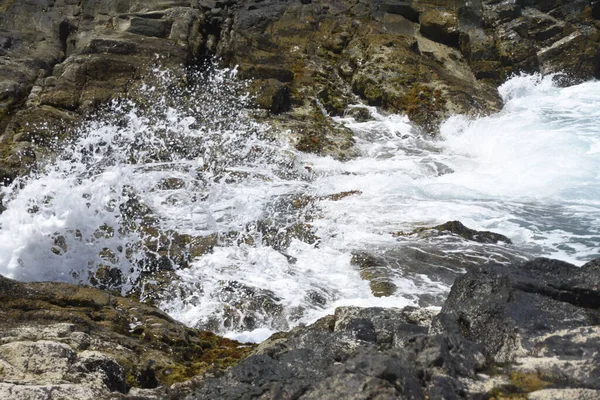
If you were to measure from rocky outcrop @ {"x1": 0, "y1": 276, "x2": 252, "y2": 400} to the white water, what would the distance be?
141 cm

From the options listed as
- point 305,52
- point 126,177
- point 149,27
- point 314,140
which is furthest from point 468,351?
point 149,27

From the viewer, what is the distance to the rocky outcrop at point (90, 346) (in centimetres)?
466

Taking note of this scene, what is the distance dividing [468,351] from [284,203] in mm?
7905

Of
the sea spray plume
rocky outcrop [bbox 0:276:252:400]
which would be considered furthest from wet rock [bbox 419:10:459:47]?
rocky outcrop [bbox 0:276:252:400]

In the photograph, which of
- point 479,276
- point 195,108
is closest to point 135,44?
point 195,108

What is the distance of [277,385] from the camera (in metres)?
4.20

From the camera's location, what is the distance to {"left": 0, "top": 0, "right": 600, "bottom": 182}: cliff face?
52.0ft

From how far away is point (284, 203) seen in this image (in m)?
12.0

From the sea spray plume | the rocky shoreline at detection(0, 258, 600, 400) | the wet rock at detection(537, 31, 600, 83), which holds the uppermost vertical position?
the wet rock at detection(537, 31, 600, 83)

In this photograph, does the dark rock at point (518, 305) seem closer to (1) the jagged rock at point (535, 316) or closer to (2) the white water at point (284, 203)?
(1) the jagged rock at point (535, 316)

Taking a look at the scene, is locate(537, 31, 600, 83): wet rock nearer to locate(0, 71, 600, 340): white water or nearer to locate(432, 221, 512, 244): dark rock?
locate(0, 71, 600, 340): white water

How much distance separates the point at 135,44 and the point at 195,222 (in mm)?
8398

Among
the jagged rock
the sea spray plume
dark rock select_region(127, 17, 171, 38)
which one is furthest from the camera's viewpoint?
dark rock select_region(127, 17, 171, 38)

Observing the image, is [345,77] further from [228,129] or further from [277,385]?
[277,385]
